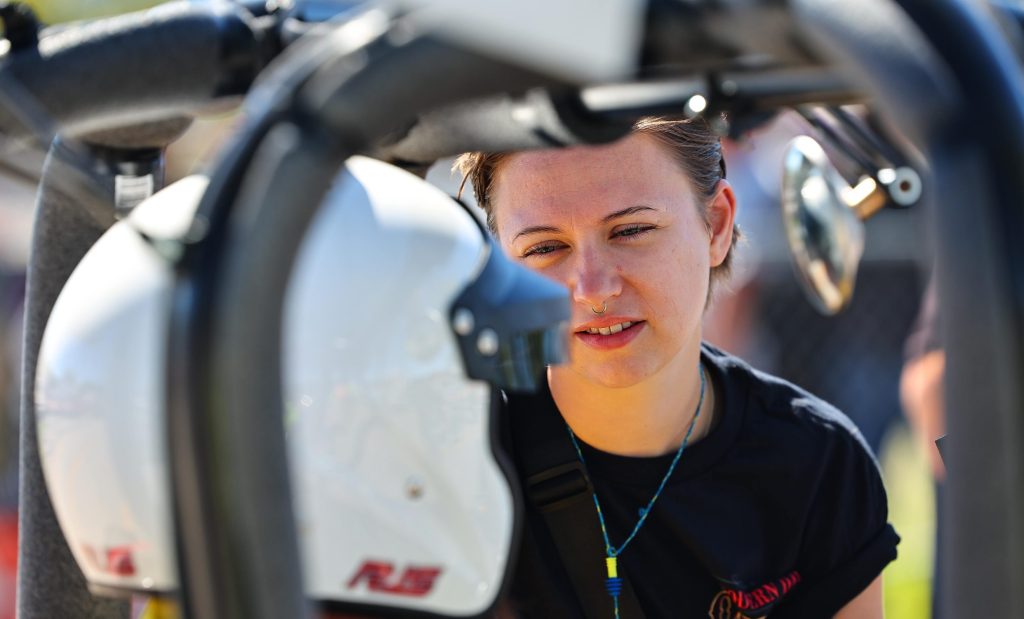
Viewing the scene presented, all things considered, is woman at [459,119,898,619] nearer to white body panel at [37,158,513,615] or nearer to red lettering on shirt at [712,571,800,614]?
red lettering on shirt at [712,571,800,614]

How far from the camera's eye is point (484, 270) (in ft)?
4.19

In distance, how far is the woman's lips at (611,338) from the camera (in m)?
1.92

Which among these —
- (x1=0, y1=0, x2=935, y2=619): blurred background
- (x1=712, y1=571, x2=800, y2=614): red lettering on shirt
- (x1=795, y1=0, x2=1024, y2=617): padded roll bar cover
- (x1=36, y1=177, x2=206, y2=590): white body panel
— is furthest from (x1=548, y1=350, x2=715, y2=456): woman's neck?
(x1=0, y1=0, x2=935, y2=619): blurred background

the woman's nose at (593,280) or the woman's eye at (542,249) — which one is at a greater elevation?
the woman's eye at (542,249)

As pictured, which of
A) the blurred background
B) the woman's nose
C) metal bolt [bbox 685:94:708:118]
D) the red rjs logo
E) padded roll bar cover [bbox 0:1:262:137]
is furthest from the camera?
the blurred background

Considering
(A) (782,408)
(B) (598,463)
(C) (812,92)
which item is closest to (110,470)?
(C) (812,92)

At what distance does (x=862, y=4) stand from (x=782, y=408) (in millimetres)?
1499

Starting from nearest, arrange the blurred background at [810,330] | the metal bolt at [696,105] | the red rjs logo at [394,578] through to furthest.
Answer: the metal bolt at [696,105]
the red rjs logo at [394,578]
the blurred background at [810,330]

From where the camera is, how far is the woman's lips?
1917 mm

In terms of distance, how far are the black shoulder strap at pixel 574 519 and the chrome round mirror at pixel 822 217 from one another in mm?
720

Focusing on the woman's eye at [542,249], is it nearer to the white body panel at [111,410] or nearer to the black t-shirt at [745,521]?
the black t-shirt at [745,521]

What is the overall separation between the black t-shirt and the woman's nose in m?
0.21

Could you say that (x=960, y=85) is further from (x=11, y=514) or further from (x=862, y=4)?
(x=11, y=514)

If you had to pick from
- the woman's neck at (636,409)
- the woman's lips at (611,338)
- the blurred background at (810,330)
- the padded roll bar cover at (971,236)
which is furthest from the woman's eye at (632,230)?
the blurred background at (810,330)
